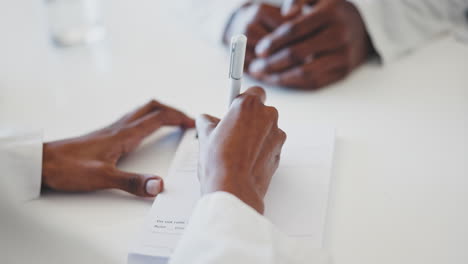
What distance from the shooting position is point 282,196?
56cm

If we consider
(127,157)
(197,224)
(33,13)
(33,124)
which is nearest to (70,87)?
(33,124)

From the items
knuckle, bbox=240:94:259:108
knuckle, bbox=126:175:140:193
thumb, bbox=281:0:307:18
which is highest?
thumb, bbox=281:0:307:18

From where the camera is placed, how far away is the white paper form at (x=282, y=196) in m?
0.49

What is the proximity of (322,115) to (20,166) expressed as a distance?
0.44 metres

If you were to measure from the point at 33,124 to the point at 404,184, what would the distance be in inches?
21.2

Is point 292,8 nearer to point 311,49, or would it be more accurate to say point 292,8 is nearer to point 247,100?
point 311,49

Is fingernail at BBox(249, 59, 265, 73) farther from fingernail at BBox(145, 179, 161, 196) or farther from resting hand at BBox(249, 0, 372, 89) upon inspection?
fingernail at BBox(145, 179, 161, 196)

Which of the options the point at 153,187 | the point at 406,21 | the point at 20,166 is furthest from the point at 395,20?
the point at 20,166

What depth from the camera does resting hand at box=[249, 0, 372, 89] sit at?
2.73ft

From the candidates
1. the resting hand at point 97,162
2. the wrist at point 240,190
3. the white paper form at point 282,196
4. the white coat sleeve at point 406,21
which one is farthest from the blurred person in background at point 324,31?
the wrist at point 240,190

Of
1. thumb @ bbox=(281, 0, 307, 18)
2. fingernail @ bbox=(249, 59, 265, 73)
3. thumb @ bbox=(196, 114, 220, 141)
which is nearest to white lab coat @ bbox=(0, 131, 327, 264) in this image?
thumb @ bbox=(196, 114, 220, 141)

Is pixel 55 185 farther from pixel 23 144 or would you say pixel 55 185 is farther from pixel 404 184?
pixel 404 184

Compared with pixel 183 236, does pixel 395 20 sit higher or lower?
higher

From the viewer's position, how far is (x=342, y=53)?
0.85 metres
